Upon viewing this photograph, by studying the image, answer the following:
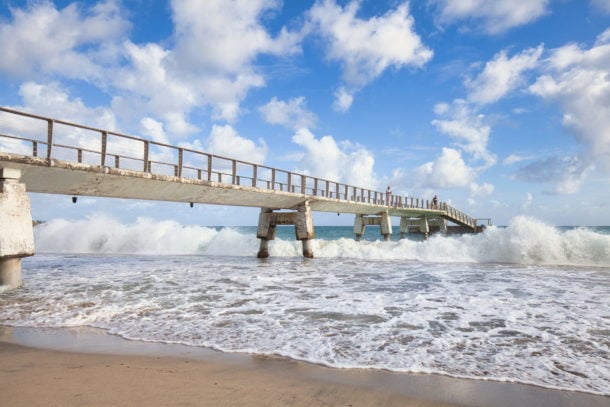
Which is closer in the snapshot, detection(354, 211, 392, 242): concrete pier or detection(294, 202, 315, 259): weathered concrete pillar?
detection(294, 202, 315, 259): weathered concrete pillar

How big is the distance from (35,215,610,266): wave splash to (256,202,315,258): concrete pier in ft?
10.5

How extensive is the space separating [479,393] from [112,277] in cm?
1299

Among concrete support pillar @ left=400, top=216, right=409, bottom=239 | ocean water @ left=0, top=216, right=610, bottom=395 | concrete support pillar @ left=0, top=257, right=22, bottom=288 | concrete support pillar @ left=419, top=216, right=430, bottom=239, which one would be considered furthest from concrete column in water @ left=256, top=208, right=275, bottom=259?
concrete support pillar @ left=400, top=216, right=409, bottom=239

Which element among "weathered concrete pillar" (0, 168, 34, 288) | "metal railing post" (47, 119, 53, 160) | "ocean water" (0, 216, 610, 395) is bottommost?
"ocean water" (0, 216, 610, 395)

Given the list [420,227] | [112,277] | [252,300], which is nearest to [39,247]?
[112,277]

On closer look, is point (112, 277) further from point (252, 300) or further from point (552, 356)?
point (552, 356)

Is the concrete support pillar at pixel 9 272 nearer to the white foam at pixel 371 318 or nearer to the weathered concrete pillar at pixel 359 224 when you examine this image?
the white foam at pixel 371 318

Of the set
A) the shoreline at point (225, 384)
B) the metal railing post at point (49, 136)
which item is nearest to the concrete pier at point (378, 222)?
the metal railing post at point (49, 136)

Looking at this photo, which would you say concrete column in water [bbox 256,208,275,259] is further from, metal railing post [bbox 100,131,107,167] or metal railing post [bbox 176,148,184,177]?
metal railing post [bbox 100,131,107,167]

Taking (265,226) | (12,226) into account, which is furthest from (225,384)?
(265,226)

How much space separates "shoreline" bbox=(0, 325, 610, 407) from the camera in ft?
11.0

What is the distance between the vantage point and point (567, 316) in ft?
23.1

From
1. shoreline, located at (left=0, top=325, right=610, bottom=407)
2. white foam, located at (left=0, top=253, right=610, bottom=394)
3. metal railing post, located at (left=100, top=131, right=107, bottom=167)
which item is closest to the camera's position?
shoreline, located at (left=0, top=325, right=610, bottom=407)

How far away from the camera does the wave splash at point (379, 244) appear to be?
2003cm
